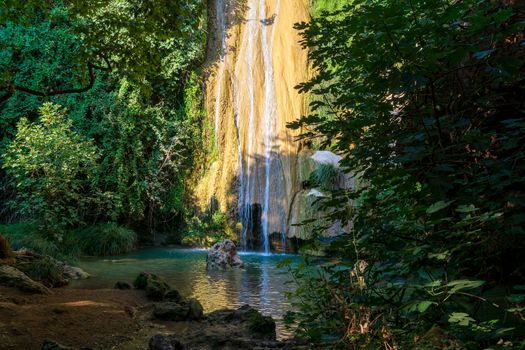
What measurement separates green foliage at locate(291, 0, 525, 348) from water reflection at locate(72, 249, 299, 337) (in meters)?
3.20

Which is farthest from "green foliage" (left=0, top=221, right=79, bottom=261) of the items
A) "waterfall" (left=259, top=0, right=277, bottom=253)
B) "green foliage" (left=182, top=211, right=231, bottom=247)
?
"waterfall" (left=259, top=0, right=277, bottom=253)

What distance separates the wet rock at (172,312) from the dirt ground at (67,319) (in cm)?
32

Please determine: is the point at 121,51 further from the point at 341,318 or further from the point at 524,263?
the point at 524,263

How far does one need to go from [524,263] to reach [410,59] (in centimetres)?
101

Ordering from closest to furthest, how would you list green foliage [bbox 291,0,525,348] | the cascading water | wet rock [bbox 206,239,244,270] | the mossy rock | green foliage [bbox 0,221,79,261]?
green foliage [bbox 291,0,525,348] → the mossy rock → wet rock [bbox 206,239,244,270] → green foliage [bbox 0,221,79,261] → the cascading water

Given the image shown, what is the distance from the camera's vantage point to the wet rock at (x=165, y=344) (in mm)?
4238

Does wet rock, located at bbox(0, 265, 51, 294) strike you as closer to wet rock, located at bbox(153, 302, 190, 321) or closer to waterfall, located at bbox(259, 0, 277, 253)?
wet rock, located at bbox(153, 302, 190, 321)

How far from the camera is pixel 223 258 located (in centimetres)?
1041

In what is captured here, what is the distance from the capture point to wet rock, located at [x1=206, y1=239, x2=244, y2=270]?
10.4m

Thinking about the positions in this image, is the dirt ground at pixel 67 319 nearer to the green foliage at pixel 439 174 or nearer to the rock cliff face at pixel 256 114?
the green foliage at pixel 439 174

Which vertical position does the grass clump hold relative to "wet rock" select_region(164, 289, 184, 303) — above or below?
above

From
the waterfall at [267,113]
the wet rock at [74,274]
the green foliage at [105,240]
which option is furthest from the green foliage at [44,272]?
the waterfall at [267,113]

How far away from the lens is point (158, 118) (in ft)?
54.5

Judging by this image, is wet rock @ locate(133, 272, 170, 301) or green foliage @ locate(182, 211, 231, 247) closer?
wet rock @ locate(133, 272, 170, 301)
